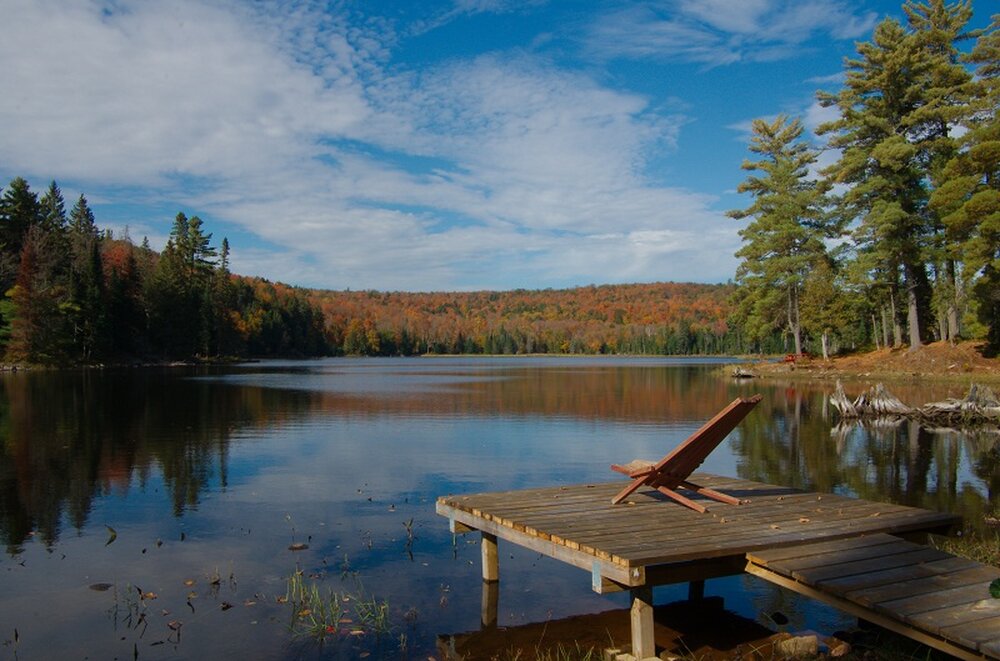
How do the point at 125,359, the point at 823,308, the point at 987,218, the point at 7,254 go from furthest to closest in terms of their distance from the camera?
1. the point at 125,359
2. the point at 7,254
3. the point at 823,308
4. the point at 987,218

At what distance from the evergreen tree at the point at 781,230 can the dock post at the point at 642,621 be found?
Answer: 156 feet

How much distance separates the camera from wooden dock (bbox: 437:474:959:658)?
20.5ft

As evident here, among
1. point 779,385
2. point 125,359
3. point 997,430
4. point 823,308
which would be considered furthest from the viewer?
point 125,359

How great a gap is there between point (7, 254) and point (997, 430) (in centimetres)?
7344

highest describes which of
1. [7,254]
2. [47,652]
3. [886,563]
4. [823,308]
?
[7,254]

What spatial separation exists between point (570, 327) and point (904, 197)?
13882cm

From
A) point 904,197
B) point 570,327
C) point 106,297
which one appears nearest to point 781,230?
point 904,197

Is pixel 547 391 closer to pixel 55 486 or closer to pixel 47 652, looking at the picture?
pixel 55 486

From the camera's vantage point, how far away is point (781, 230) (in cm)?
5084

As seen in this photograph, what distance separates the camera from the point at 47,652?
6.56 meters

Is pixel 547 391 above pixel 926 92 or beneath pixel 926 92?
beneath

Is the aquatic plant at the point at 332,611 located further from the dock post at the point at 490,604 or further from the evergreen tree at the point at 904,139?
the evergreen tree at the point at 904,139

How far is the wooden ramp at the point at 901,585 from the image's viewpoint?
4.84 m

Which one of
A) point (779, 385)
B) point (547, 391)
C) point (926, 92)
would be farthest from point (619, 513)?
point (926, 92)
